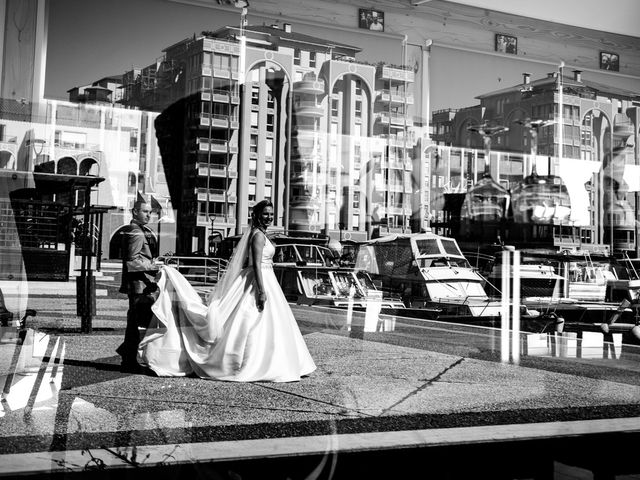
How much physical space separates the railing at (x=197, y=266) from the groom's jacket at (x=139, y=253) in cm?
4

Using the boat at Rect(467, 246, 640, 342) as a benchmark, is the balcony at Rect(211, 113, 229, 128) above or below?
above

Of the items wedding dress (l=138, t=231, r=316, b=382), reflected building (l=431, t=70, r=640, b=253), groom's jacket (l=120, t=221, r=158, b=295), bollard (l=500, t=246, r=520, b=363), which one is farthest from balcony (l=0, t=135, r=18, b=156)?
wedding dress (l=138, t=231, r=316, b=382)

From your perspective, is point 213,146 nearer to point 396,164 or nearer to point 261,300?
point 396,164

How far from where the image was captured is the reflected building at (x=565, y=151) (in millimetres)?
2133

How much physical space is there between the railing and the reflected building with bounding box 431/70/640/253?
2.04ft

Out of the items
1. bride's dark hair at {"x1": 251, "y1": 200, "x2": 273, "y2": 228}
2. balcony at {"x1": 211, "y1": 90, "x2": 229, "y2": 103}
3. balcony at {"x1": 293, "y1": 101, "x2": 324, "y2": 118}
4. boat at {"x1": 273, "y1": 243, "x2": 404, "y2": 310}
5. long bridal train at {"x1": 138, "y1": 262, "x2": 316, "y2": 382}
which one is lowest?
long bridal train at {"x1": 138, "y1": 262, "x2": 316, "y2": 382}

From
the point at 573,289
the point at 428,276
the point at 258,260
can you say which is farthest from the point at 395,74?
the point at 573,289

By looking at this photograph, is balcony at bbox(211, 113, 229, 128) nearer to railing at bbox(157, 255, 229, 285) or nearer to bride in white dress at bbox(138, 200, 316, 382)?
railing at bbox(157, 255, 229, 285)

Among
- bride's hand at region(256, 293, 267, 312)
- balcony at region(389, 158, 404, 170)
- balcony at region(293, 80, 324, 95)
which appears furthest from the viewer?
bride's hand at region(256, 293, 267, 312)

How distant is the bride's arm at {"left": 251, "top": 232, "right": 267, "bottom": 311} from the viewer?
6.88 feet

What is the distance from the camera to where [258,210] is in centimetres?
197

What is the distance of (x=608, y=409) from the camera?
4.43 metres

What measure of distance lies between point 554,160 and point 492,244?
31 centimetres

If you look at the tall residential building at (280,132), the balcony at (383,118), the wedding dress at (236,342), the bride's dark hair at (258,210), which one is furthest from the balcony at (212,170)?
the wedding dress at (236,342)
